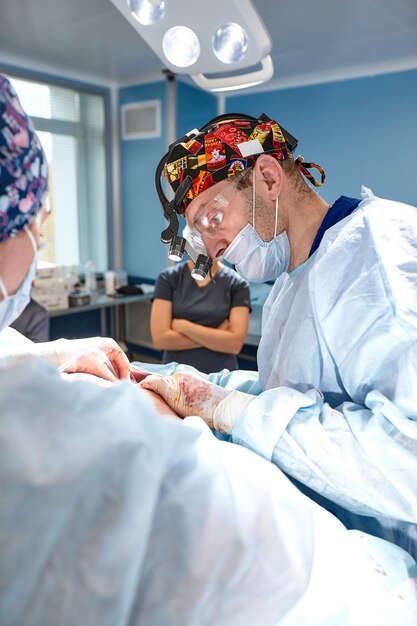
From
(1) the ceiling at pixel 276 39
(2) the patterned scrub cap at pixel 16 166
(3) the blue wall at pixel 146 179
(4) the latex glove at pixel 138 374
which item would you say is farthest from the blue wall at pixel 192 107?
(2) the patterned scrub cap at pixel 16 166

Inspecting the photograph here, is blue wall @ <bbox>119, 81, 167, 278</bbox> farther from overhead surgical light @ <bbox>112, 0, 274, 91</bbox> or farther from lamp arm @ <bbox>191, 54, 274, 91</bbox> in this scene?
overhead surgical light @ <bbox>112, 0, 274, 91</bbox>

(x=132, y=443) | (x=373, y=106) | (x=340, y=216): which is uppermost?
(x=373, y=106)

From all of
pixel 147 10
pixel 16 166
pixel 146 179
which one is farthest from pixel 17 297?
pixel 146 179

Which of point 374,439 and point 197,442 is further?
point 374,439

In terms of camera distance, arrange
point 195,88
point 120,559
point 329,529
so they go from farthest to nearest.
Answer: point 195,88
point 329,529
point 120,559

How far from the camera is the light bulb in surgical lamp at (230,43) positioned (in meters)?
1.20

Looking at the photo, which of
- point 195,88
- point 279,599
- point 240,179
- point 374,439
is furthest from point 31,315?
point 195,88

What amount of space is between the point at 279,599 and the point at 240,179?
1.04m

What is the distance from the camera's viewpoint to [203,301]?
91.4 inches

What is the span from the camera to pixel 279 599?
56cm

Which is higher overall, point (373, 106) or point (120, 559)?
point (373, 106)

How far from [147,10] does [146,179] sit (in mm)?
3093

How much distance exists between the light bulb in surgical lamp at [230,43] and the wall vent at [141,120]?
9.74 feet

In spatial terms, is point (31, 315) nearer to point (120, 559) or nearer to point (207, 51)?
point (207, 51)
